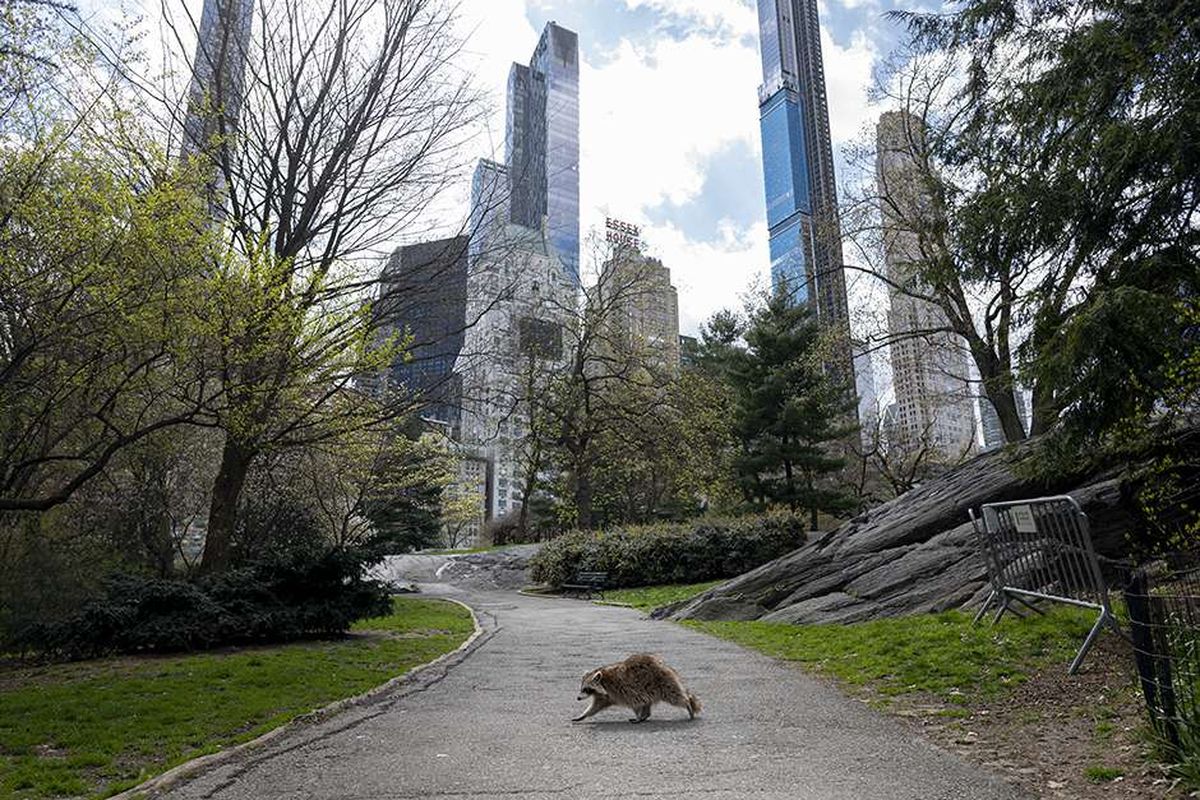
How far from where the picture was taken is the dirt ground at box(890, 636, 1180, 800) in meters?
4.16

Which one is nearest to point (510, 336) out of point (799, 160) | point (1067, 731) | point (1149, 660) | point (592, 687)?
point (799, 160)

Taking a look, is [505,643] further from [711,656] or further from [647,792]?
[647,792]

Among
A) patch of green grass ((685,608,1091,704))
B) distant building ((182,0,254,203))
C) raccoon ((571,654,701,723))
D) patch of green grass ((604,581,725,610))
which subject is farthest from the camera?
patch of green grass ((604,581,725,610))

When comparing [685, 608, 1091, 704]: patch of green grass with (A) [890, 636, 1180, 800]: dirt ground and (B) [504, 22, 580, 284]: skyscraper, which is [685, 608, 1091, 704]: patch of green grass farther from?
(B) [504, 22, 580, 284]: skyscraper

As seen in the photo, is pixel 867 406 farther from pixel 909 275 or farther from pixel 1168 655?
pixel 1168 655

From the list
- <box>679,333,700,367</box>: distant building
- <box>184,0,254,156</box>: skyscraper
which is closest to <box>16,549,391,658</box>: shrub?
<box>184,0,254,156</box>: skyscraper

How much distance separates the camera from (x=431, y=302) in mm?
15977

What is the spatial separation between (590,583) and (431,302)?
33.0ft

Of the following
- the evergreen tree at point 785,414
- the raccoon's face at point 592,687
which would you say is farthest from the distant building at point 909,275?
the raccoon's face at point 592,687

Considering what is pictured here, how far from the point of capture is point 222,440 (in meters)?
18.5

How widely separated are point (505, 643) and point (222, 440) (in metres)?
10.7

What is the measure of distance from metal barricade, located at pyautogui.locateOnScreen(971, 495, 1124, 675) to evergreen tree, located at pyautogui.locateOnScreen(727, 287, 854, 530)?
70.5 ft

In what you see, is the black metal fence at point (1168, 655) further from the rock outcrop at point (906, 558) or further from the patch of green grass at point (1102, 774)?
the rock outcrop at point (906, 558)

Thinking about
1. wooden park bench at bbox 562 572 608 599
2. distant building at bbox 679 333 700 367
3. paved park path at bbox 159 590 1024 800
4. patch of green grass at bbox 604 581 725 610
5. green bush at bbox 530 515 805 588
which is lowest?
paved park path at bbox 159 590 1024 800
